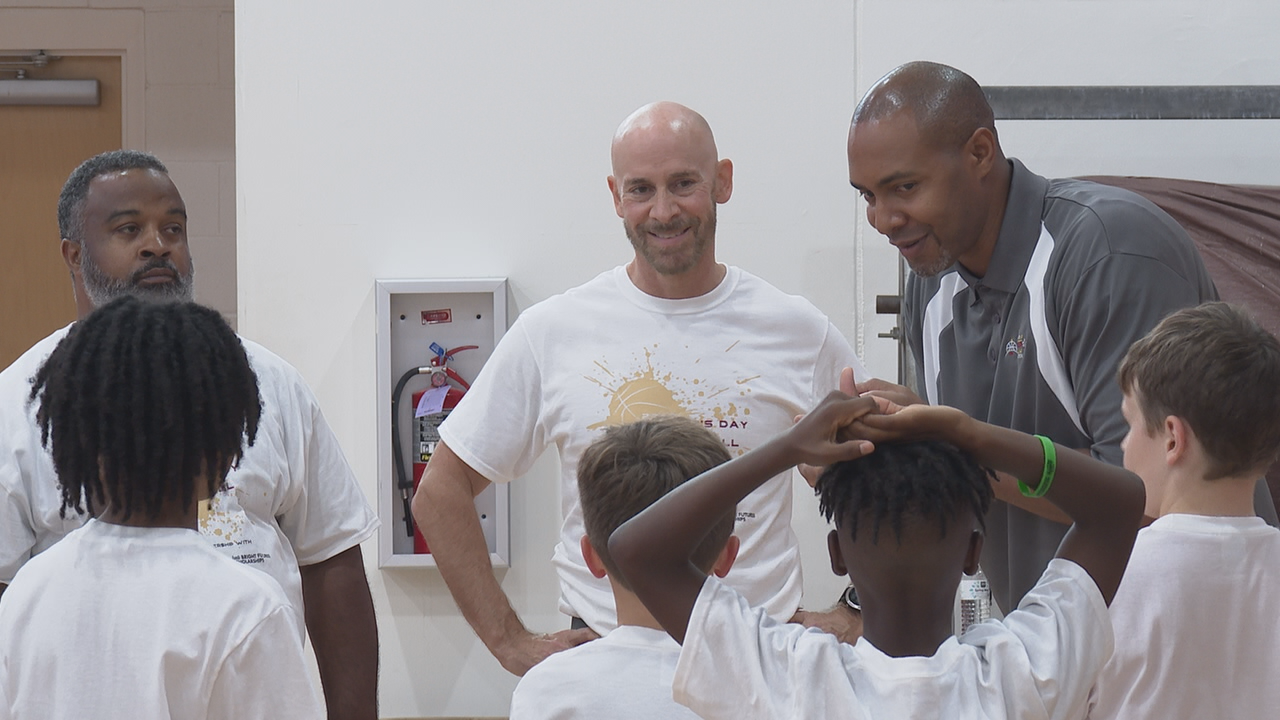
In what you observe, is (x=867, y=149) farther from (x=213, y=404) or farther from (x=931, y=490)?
(x=213, y=404)

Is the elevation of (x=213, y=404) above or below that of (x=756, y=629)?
above

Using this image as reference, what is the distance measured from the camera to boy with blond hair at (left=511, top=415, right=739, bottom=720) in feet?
4.30

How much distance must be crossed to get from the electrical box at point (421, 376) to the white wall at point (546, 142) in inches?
2.7

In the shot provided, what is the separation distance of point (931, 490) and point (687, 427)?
468 millimetres

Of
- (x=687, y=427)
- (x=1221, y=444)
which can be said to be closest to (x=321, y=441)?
(x=687, y=427)

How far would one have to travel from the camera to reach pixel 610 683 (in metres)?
1.32

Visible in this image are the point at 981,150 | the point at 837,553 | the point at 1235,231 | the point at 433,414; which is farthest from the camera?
the point at 433,414

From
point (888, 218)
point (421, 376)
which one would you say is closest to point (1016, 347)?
point (888, 218)

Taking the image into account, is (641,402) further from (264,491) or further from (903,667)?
(903,667)

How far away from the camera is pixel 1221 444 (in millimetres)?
1521

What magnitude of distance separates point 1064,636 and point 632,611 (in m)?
0.49

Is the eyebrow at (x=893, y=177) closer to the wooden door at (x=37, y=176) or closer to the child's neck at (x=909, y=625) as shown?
the child's neck at (x=909, y=625)

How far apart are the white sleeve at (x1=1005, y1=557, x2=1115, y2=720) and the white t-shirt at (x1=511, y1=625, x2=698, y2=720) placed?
38cm

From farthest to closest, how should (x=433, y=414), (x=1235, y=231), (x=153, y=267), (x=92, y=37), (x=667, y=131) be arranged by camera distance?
(x=92, y=37) < (x=433, y=414) < (x=1235, y=231) < (x=667, y=131) < (x=153, y=267)
